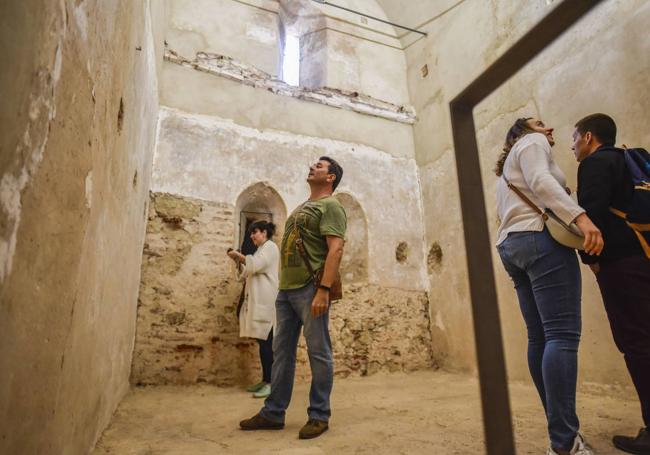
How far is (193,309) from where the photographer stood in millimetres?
3859

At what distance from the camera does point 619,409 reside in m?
2.52

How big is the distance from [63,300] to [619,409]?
3.00 meters

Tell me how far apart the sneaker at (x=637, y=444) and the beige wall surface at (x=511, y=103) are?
1.23m

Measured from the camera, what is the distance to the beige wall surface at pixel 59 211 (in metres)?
0.85

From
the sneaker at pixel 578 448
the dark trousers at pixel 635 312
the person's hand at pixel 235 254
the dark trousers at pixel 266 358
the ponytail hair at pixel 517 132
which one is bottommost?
the sneaker at pixel 578 448

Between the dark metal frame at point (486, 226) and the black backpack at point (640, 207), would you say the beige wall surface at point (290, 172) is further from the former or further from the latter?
the dark metal frame at point (486, 226)

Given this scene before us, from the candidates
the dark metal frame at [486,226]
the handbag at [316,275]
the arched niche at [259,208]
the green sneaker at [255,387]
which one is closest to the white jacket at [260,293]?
the green sneaker at [255,387]

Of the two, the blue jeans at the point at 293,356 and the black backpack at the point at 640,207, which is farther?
the blue jeans at the point at 293,356

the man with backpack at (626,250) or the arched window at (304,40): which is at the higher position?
the arched window at (304,40)

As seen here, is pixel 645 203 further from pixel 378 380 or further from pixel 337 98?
pixel 337 98

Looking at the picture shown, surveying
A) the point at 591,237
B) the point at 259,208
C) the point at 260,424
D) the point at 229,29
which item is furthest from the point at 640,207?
the point at 229,29

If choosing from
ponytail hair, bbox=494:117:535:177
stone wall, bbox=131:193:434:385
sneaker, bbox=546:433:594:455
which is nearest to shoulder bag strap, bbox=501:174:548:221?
ponytail hair, bbox=494:117:535:177

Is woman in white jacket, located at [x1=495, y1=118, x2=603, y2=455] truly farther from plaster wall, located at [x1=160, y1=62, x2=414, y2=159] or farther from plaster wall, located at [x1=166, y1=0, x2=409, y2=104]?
plaster wall, located at [x1=166, y1=0, x2=409, y2=104]

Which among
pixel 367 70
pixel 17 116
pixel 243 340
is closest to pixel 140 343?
pixel 243 340
